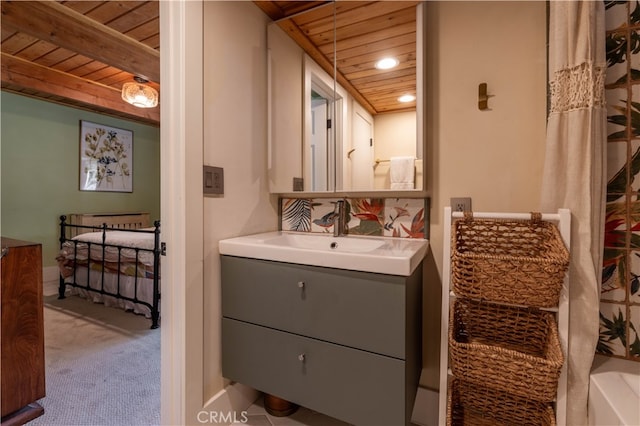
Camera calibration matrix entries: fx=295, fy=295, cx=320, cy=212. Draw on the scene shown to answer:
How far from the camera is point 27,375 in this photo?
147 cm

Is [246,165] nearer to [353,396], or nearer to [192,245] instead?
[192,245]

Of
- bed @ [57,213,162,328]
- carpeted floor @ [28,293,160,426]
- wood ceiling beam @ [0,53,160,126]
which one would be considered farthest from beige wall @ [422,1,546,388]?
wood ceiling beam @ [0,53,160,126]

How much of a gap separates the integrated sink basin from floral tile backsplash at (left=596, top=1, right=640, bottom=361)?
0.71 m

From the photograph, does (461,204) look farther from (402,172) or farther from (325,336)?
(325,336)

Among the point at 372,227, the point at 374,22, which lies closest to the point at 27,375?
the point at 372,227

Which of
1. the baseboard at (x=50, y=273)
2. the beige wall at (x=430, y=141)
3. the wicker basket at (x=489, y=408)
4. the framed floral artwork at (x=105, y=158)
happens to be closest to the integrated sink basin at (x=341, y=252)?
the beige wall at (x=430, y=141)

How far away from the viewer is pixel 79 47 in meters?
2.43

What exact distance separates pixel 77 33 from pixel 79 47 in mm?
104

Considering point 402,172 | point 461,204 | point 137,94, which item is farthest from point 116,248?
point 461,204

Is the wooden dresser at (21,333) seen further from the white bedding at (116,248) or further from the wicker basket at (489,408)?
the wicker basket at (489,408)

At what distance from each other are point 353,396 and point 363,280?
444mm

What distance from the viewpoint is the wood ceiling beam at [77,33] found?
2.14 m

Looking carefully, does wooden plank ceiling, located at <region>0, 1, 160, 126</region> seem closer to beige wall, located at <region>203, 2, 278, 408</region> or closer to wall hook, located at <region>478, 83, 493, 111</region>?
beige wall, located at <region>203, 2, 278, 408</region>

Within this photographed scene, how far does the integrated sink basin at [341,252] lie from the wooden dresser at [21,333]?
1002 mm
